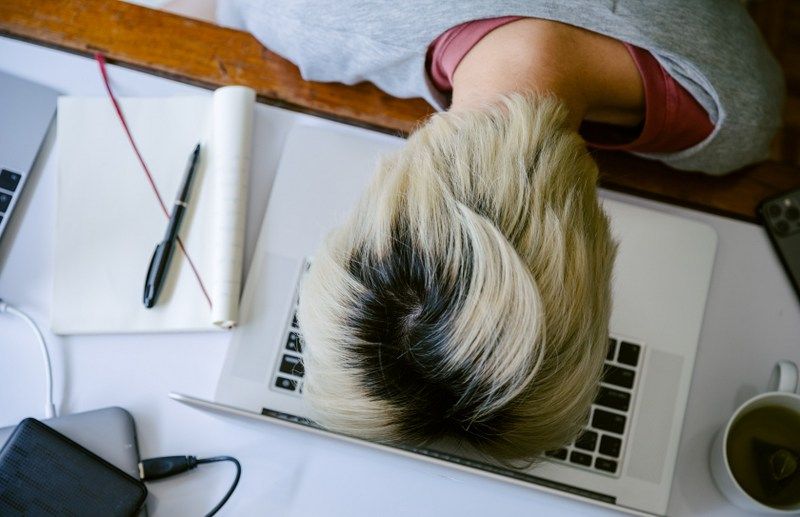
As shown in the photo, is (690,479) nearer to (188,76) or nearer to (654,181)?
(654,181)

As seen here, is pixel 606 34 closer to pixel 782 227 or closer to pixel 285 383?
pixel 782 227

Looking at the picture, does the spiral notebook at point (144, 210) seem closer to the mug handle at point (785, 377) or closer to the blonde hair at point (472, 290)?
the blonde hair at point (472, 290)

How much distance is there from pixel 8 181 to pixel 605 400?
0.64 m

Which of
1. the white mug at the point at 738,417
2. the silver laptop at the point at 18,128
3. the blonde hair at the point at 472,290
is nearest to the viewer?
the blonde hair at the point at 472,290

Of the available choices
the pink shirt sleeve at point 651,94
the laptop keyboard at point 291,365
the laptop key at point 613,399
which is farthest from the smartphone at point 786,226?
the laptop keyboard at point 291,365

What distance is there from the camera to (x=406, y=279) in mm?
445

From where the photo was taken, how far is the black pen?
629 millimetres

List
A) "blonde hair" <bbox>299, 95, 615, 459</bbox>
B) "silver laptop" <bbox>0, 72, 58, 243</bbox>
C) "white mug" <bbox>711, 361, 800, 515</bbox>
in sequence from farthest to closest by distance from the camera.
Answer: "silver laptop" <bbox>0, 72, 58, 243</bbox>
"white mug" <bbox>711, 361, 800, 515</bbox>
"blonde hair" <bbox>299, 95, 615, 459</bbox>

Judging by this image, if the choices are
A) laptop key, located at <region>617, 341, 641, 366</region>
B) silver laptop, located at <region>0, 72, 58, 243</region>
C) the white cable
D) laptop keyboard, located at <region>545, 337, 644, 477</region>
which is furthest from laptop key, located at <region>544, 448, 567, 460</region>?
silver laptop, located at <region>0, 72, 58, 243</region>

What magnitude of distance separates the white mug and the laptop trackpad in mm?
47

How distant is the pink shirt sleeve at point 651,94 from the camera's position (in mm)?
576

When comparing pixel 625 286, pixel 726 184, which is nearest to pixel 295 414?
A: pixel 625 286

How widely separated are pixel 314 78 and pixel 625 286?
39 centimetres

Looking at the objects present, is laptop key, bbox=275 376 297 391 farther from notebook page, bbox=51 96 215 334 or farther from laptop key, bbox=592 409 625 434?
laptop key, bbox=592 409 625 434
